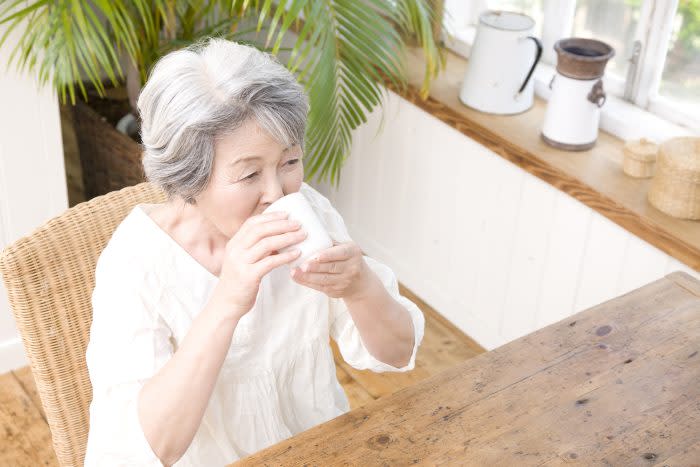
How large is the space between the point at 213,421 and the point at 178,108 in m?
0.52

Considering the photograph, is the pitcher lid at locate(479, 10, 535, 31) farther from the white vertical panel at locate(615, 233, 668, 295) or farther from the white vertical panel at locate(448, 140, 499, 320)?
the white vertical panel at locate(615, 233, 668, 295)

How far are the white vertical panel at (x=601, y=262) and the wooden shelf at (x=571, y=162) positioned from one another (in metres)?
0.06

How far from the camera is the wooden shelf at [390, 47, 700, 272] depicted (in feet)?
7.07

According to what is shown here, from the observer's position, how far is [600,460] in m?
1.23

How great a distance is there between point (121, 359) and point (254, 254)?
0.29m

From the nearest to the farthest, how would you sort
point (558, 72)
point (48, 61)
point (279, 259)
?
point (279, 259), point (48, 61), point (558, 72)

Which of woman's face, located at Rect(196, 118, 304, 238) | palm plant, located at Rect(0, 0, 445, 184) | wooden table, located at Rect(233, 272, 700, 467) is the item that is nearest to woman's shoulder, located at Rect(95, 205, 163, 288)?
woman's face, located at Rect(196, 118, 304, 238)

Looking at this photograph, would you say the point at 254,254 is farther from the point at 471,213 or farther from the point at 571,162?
the point at 471,213

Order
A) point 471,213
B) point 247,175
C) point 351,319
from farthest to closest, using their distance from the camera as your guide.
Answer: point 471,213, point 351,319, point 247,175

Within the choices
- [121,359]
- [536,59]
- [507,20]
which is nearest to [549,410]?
[121,359]

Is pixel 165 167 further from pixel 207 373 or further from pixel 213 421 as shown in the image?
pixel 213 421

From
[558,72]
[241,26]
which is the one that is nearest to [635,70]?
[558,72]

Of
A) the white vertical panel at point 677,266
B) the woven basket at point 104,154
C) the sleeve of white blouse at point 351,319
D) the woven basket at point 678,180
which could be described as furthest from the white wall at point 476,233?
the sleeve of white blouse at point 351,319

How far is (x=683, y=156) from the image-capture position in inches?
84.7
